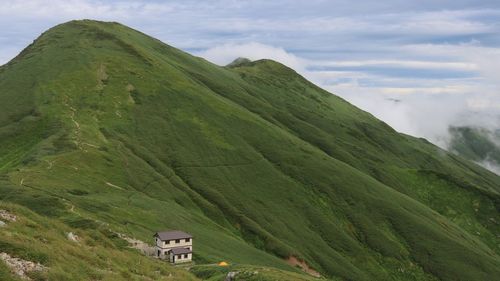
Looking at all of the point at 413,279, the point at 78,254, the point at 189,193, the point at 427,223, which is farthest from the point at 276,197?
the point at 78,254

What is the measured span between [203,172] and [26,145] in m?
57.3

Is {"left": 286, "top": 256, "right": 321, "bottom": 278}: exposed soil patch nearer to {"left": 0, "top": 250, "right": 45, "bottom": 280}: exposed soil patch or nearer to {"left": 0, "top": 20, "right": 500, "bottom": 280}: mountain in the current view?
{"left": 0, "top": 20, "right": 500, "bottom": 280}: mountain

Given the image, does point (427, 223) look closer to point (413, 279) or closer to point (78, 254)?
point (413, 279)

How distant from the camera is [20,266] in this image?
30.3 m

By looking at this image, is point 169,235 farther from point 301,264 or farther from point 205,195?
point 205,195

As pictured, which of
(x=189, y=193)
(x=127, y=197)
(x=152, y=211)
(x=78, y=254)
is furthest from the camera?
(x=189, y=193)

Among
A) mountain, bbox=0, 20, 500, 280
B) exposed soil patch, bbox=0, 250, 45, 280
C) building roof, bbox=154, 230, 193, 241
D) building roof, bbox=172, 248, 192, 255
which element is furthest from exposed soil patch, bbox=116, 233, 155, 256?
exposed soil patch, bbox=0, 250, 45, 280

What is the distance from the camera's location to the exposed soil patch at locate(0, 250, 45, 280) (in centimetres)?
2920

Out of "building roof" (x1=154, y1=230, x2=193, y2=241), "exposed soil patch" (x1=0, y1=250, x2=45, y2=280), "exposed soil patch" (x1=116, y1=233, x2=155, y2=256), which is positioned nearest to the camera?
"exposed soil patch" (x1=0, y1=250, x2=45, y2=280)

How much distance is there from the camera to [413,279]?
516 ft

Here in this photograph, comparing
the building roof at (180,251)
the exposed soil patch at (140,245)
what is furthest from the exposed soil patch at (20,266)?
the building roof at (180,251)

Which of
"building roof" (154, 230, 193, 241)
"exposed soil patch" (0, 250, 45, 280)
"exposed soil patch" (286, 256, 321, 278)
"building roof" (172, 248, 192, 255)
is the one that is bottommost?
"exposed soil patch" (286, 256, 321, 278)

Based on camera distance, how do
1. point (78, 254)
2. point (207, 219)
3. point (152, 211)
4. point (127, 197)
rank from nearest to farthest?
point (78, 254) < point (152, 211) < point (127, 197) < point (207, 219)

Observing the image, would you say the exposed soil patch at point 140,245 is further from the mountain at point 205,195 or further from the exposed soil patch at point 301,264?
the exposed soil patch at point 301,264
